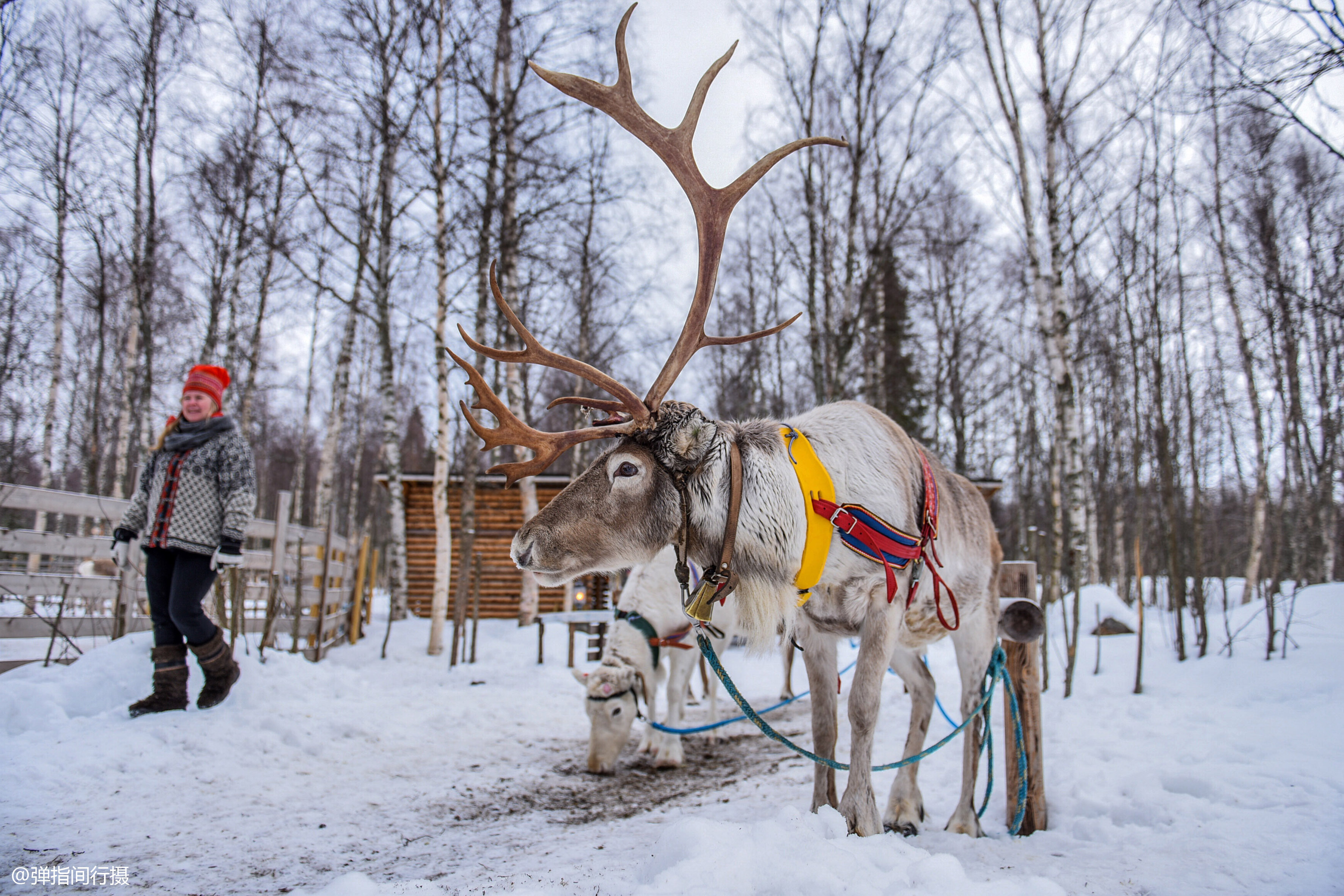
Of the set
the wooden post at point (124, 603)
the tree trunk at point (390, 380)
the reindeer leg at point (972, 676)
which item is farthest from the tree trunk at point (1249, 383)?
the wooden post at point (124, 603)

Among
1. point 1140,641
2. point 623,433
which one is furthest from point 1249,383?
point 623,433

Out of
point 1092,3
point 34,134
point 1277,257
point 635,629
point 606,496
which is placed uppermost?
point 1092,3

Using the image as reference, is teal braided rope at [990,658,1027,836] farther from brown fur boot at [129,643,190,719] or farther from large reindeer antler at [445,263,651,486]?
brown fur boot at [129,643,190,719]

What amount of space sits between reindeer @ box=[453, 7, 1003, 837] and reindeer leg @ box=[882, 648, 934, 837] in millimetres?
457

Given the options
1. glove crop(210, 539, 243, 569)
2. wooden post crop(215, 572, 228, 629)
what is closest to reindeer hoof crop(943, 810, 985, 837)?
A: glove crop(210, 539, 243, 569)

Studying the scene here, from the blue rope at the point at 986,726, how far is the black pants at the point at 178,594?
2.97 m

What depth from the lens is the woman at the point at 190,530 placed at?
145 inches

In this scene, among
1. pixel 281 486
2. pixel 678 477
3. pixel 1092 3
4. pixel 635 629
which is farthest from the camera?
pixel 281 486

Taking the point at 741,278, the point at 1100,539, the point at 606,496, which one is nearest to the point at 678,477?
the point at 606,496

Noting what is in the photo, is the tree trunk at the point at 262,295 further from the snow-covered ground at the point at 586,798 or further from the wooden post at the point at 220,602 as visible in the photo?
the snow-covered ground at the point at 586,798

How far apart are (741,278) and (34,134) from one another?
607 inches

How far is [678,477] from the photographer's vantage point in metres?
2.21

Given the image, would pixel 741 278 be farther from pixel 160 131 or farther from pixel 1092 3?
A: pixel 160 131

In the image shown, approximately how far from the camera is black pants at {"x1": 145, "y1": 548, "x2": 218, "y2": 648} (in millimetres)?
3635
